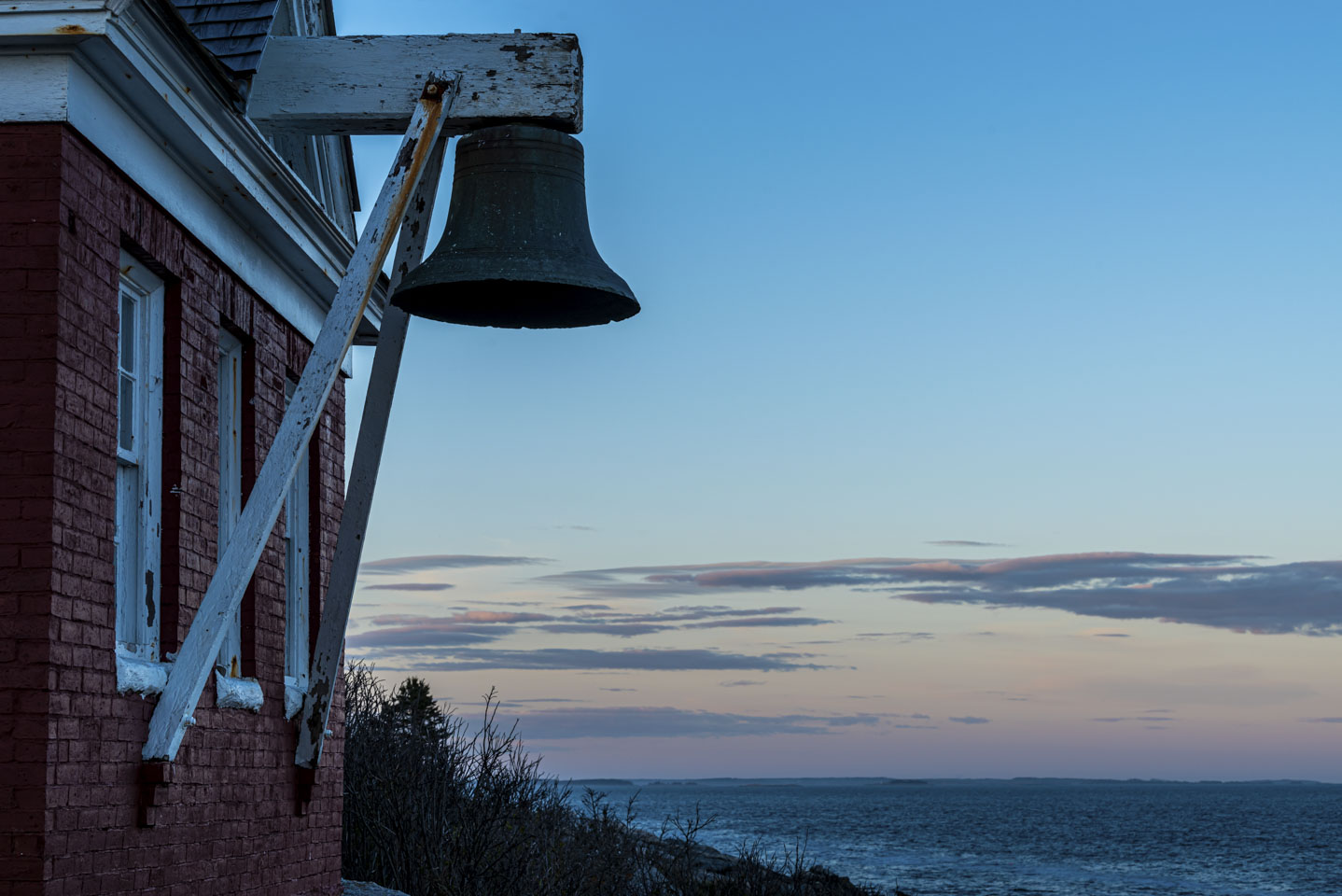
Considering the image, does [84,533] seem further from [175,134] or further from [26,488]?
[175,134]

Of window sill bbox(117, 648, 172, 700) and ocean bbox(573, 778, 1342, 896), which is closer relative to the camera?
window sill bbox(117, 648, 172, 700)

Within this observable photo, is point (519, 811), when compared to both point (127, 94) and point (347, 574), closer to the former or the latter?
point (347, 574)

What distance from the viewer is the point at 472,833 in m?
13.0

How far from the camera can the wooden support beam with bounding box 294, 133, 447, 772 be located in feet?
24.0

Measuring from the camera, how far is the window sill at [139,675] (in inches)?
240

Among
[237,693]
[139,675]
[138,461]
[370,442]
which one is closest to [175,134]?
A: [138,461]

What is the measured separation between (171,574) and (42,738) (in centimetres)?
159

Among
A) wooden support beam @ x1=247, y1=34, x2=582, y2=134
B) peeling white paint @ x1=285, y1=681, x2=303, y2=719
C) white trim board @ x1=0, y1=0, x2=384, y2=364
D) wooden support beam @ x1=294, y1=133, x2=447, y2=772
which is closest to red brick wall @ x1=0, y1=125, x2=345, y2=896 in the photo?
white trim board @ x1=0, y1=0, x2=384, y2=364

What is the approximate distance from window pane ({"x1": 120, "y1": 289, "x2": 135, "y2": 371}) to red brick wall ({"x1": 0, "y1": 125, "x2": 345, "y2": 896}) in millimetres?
205

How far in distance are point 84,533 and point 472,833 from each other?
7.86 m

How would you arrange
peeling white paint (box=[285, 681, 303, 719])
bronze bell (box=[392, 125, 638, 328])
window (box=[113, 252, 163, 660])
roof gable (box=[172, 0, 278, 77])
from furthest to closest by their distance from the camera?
peeling white paint (box=[285, 681, 303, 719]), roof gable (box=[172, 0, 278, 77]), window (box=[113, 252, 163, 660]), bronze bell (box=[392, 125, 638, 328])

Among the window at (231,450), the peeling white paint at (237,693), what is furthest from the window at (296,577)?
the peeling white paint at (237,693)

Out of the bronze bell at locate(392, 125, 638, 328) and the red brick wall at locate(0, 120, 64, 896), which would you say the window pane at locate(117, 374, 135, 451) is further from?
the bronze bell at locate(392, 125, 638, 328)

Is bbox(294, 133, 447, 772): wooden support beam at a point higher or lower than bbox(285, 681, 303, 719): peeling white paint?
higher
